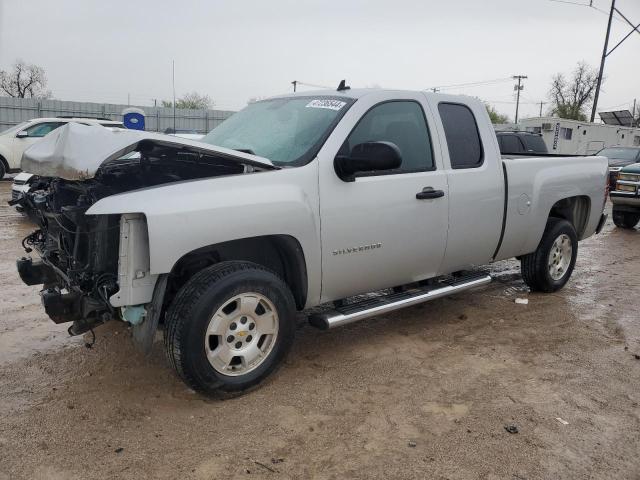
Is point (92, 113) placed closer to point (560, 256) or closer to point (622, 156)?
point (622, 156)

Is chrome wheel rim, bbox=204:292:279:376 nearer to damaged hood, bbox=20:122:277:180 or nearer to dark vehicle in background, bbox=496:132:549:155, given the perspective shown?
damaged hood, bbox=20:122:277:180

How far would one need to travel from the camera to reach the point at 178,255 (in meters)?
3.14

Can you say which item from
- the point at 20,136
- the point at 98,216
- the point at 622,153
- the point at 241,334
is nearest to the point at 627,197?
the point at 622,153

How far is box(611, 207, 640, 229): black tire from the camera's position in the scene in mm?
11562

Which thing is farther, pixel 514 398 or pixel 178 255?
pixel 514 398

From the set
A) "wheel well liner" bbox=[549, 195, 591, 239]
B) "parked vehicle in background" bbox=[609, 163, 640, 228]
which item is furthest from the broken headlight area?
"parked vehicle in background" bbox=[609, 163, 640, 228]

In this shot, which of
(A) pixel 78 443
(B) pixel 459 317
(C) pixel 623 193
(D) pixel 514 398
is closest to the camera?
(A) pixel 78 443

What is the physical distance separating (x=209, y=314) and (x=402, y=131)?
2123 millimetres

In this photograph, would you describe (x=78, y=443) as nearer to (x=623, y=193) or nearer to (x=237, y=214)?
(x=237, y=214)

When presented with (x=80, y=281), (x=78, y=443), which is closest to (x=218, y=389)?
(x=78, y=443)

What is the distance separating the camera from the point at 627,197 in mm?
11203

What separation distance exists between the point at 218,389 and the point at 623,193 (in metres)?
10.5

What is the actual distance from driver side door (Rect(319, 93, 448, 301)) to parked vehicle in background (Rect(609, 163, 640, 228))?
8404 mm

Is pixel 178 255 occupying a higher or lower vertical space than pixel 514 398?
higher
